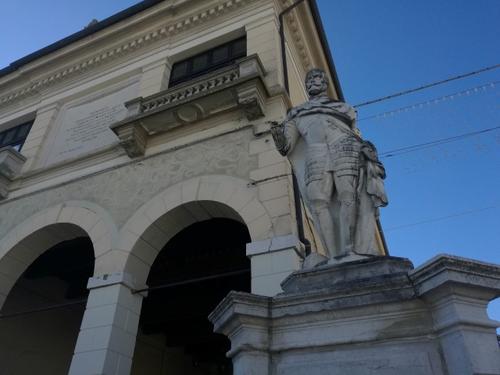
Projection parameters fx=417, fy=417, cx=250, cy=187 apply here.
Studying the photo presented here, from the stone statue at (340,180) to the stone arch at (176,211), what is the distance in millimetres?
3323

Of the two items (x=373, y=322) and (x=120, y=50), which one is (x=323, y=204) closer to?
(x=373, y=322)

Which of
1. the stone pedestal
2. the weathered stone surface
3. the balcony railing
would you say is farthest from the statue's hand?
the balcony railing

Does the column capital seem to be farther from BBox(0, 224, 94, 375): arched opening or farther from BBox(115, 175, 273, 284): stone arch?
BBox(0, 224, 94, 375): arched opening

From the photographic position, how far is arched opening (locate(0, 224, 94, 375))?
9.51 metres

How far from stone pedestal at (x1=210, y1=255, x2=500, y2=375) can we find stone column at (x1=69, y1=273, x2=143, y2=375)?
4223 millimetres

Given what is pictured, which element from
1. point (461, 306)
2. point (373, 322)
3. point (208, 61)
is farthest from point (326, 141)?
point (208, 61)

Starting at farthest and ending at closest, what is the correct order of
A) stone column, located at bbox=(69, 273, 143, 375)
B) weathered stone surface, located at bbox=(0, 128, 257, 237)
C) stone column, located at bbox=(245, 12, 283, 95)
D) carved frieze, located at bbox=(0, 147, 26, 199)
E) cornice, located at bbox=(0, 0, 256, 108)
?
1. cornice, located at bbox=(0, 0, 256, 108)
2. carved frieze, located at bbox=(0, 147, 26, 199)
3. stone column, located at bbox=(245, 12, 283, 95)
4. weathered stone surface, located at bbox=(0, 128, 257, 237)
5. stone column, located at bbox=(69, 273, 143, 375)

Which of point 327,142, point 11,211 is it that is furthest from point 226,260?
point 327,142

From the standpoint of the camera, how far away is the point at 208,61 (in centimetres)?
1093

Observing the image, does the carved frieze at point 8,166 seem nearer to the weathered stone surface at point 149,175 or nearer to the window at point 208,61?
the weathered stone surface at point 149,175

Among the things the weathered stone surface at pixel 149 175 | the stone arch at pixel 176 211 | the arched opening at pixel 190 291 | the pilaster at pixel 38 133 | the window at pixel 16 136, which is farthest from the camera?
the window at pixel 16 136

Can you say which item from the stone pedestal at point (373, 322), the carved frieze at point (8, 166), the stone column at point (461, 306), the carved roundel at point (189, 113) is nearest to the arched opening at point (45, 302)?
the carved frieze at point (8, 166)

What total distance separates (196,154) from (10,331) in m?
7.35

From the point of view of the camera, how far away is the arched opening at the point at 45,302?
374 inches
